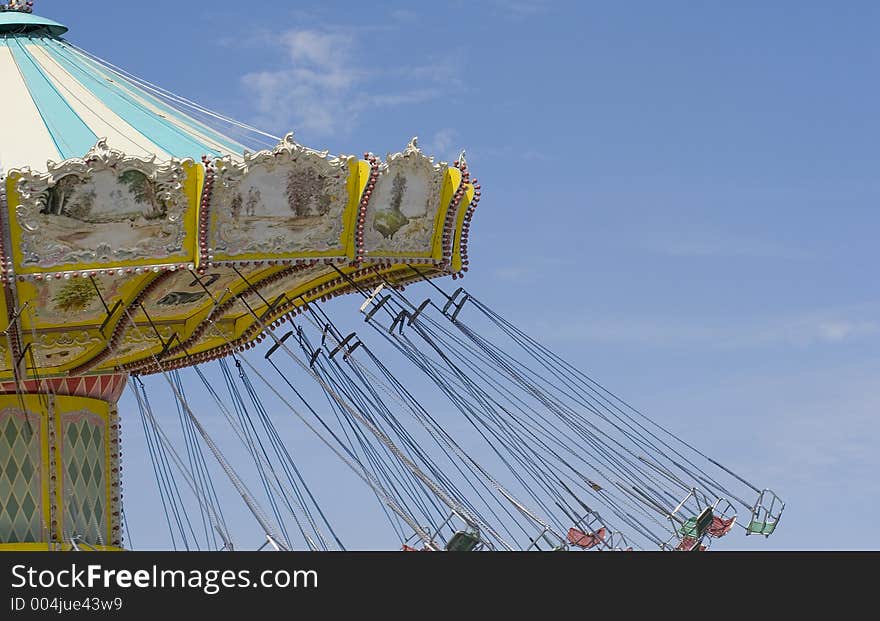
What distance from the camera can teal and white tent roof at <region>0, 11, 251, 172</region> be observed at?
21.0m

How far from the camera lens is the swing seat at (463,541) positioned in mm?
19797

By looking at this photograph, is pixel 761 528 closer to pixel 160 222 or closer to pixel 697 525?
pixel 697 525

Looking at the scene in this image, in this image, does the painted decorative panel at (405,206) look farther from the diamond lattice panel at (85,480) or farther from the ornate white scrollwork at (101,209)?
the diamond lattice panel at (85,480)

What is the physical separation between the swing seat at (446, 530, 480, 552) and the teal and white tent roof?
4.54 m

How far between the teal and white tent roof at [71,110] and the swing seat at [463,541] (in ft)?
14.9

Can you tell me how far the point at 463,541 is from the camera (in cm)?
1986

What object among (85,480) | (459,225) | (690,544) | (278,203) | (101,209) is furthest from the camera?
(85,480)

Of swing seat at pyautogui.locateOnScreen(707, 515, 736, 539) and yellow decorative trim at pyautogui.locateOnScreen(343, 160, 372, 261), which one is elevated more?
yellow decorative trim at pyautogui.locateOnScreen(343, 160, 372, 261)

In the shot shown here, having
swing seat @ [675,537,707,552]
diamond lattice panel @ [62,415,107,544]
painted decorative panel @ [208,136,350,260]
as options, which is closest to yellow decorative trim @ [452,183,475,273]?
painted decorative panel @ [208,136,350,260]

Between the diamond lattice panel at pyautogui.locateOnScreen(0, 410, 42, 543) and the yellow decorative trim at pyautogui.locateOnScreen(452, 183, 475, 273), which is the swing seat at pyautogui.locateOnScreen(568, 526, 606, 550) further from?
the diamond lattice panel at pyautogui.locateOnScreen(0, 410, 42, 543)

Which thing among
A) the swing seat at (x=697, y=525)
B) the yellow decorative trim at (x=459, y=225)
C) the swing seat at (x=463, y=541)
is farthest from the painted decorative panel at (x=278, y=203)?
the swing seat at (x=697, y=525)

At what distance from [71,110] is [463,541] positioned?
251 inches

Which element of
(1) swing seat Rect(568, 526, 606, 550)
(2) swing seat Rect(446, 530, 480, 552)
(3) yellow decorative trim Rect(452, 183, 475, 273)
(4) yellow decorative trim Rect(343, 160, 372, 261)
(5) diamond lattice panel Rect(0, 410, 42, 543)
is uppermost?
(3) yellow decorative trim Rect(452, 183, 475, 273)

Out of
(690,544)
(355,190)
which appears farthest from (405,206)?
(690,544)
